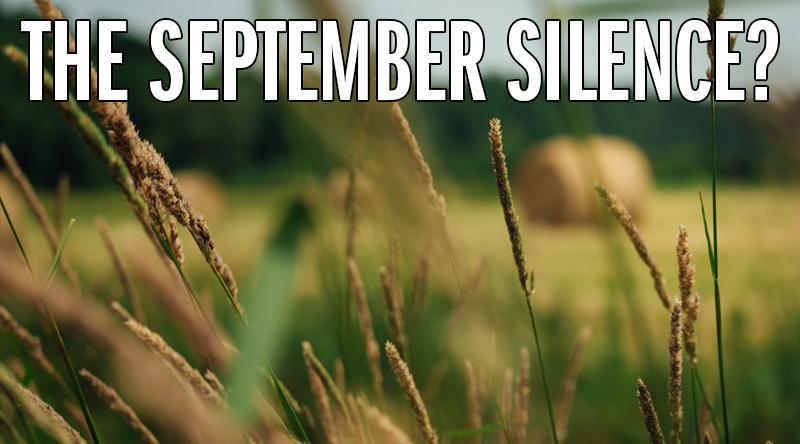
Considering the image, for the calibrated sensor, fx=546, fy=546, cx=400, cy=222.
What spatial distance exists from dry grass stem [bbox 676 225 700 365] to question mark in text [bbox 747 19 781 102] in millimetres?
548

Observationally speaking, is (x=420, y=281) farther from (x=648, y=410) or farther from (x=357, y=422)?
(x=648, y=410)

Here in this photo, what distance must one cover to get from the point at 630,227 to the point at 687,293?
0.06 meters

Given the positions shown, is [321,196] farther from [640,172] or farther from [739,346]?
[640,172]

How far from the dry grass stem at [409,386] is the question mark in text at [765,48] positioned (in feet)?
2.40

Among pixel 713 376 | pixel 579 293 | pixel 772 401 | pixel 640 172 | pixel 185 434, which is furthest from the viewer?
pixel 640 172

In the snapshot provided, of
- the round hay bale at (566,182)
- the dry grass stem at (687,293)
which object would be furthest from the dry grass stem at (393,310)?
the round hay bale at (566,182)

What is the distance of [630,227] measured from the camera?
39cm

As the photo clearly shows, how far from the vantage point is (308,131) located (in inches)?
23.6

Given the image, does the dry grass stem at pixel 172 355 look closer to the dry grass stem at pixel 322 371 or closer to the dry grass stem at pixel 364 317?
the dry grass stem at pixel 322 371

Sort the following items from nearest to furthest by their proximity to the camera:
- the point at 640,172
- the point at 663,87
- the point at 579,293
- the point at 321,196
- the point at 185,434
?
the point at 185,434 < the point at 321,196 < the point at 663,87 < the point at 579,293 < the point at 640,172

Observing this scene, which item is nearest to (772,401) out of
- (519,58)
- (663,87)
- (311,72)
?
(663,87)

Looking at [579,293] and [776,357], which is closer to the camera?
[776,357]

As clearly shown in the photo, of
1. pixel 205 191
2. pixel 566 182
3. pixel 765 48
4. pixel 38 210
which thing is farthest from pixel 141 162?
pixel 205 191

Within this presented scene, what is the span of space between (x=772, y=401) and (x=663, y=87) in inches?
25.4
